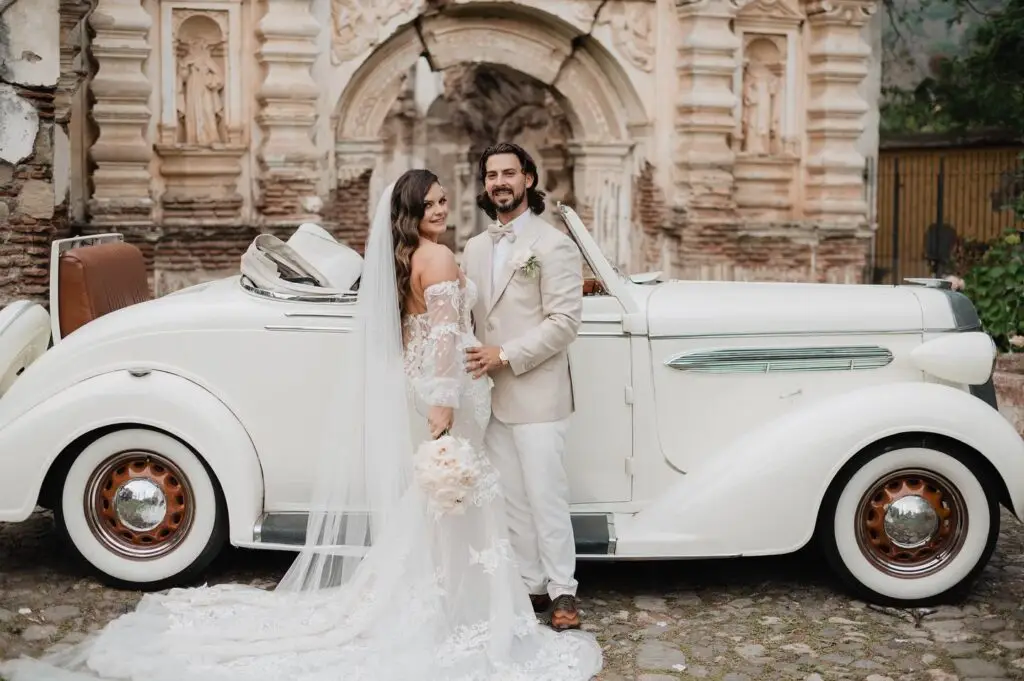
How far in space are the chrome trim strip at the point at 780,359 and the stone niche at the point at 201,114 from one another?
7.22 m

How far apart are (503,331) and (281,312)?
100cm

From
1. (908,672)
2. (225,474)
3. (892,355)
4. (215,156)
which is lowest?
(908,672)

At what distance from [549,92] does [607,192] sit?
117 cm

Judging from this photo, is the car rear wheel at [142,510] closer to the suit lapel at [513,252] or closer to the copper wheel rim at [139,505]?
the copper wheel rim at [139,505]

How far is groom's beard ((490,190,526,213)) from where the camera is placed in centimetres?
Result: 518

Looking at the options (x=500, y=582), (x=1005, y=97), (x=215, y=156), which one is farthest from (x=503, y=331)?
(x=1005, y=97)

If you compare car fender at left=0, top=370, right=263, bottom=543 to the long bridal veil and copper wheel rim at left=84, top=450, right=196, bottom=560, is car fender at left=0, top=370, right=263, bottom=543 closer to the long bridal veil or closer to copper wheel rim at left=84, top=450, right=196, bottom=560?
copper wheel rim at left=84, top=450, right=196, bottom=560

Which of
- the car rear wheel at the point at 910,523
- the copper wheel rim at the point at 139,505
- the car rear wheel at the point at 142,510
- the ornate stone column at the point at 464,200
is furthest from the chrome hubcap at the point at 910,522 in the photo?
the ornate stone column at the point at 464,200

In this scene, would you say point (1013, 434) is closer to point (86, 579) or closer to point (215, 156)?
point (86, 579)

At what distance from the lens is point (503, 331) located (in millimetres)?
5211

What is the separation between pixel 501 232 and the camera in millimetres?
5234

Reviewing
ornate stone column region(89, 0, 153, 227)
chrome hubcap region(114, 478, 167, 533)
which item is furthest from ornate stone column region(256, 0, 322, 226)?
chrome hubcap region(114, 478, 167, 533)

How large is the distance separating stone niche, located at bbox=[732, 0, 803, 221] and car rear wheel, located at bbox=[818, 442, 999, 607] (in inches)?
338

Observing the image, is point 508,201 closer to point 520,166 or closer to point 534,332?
point 520,166
